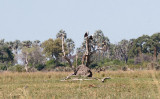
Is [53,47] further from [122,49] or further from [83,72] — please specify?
[83,72]

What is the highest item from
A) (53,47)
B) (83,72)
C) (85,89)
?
(53,47)

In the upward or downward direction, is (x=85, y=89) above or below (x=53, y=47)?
below

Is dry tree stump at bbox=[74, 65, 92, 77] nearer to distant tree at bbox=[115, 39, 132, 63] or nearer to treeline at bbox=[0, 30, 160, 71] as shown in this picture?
treeline at bbox=[0, 30, 160, 71]

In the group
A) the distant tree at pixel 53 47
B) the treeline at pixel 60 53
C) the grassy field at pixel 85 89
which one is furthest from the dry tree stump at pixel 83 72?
the distant tree at pixel 53 47

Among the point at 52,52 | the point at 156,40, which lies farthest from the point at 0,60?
the point at 156,40

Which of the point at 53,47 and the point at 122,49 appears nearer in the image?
the point at 53,47

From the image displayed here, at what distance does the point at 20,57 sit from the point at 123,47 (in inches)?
816

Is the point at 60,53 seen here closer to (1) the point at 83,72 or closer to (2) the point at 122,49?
(2) the point at 122,49

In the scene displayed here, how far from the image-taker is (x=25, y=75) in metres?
19.7

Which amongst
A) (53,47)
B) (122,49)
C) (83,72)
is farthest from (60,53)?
(83,72)

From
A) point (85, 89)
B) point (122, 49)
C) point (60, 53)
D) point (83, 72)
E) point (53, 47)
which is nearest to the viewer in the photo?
point (85, 89)

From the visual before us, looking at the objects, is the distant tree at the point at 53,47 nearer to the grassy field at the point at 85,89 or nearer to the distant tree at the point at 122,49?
the distant tree at the point at 122,49

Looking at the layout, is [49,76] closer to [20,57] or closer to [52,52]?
[52,52]

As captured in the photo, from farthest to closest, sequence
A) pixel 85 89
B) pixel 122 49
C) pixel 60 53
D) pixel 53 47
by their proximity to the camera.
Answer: pixel 122 49
pixel 53 47
pixel 60 53
pixel 85 89
